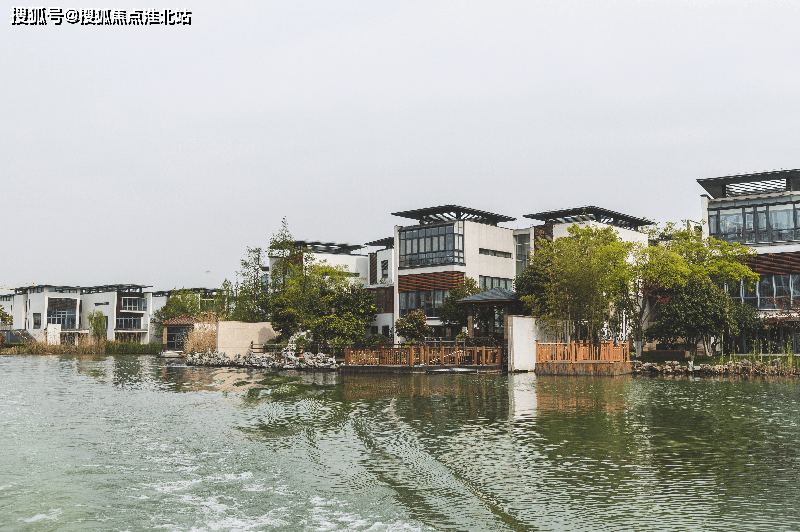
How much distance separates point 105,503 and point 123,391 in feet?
56.3

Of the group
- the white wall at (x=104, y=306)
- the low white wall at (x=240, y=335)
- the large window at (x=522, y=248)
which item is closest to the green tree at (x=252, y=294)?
the low white wall at (x=240, y=335)

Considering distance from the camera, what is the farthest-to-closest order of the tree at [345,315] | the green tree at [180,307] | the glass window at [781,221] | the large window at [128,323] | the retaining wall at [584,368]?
the large window at [128,323] → the green tree at [180,307] → the tree at [345,315] → the glass window at [781,221] → the retaining wall at [584,368]

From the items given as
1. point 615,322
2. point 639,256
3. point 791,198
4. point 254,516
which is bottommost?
point 254,516

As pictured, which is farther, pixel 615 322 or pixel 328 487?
pixel 615 322

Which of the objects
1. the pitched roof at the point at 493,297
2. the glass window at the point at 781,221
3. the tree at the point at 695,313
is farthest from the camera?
the glass window at the point at 781,221

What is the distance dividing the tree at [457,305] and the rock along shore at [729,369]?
1499 cm

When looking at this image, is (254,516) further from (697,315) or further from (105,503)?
(697,315)

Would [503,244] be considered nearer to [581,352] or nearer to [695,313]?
[695,313]

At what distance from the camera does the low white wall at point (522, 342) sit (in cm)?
3156

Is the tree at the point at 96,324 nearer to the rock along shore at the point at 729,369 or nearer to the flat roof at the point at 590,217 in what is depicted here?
the flat roof at the point at 590,217

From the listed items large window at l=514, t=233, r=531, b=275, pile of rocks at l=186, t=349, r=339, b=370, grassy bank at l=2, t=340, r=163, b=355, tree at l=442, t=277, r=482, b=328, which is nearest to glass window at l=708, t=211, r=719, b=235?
tree at l=442, t=277, r=482, b=328

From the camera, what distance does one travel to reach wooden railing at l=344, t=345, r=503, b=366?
108 feet

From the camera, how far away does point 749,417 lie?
51.1ft

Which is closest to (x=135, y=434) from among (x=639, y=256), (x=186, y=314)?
(x=639, y=256)
